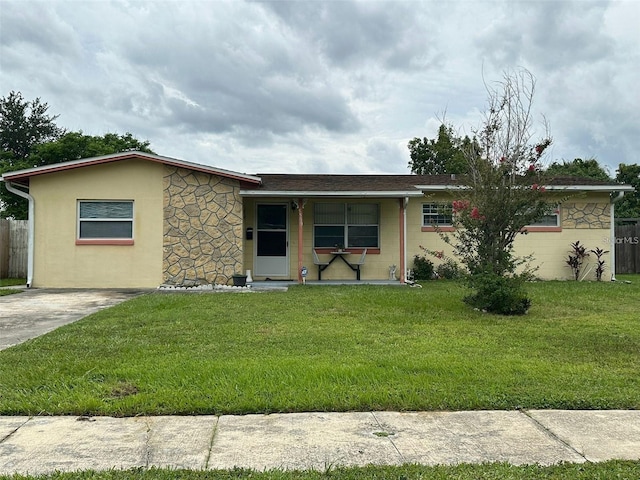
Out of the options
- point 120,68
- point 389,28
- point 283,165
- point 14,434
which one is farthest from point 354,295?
point 283,165

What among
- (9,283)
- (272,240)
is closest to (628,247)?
(272,240)

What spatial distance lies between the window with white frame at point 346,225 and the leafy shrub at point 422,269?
135cm

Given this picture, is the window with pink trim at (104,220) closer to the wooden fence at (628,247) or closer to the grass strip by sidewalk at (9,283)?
the grass strip by sidewalk at (9,283)

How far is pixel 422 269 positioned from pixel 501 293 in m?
6.45

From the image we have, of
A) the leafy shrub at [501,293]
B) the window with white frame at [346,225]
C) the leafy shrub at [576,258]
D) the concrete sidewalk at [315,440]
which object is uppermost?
the window with white frame at [346,225]

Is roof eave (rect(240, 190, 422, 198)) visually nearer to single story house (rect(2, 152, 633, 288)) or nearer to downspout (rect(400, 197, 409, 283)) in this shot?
single story house (rect(2, 152, 633, 288))

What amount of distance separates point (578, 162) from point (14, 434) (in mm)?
37394

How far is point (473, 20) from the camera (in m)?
11.6

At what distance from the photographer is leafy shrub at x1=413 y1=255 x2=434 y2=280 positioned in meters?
14.8

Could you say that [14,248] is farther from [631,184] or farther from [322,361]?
[631,184]

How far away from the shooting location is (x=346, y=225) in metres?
14.6

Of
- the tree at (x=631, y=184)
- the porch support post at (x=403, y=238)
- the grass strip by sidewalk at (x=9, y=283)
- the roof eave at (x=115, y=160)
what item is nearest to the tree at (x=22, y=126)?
the grass strip by sidewalk at (x=9, y=283)

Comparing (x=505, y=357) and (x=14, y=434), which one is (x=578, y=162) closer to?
(x=505, y=357)

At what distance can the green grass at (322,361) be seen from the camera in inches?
158
